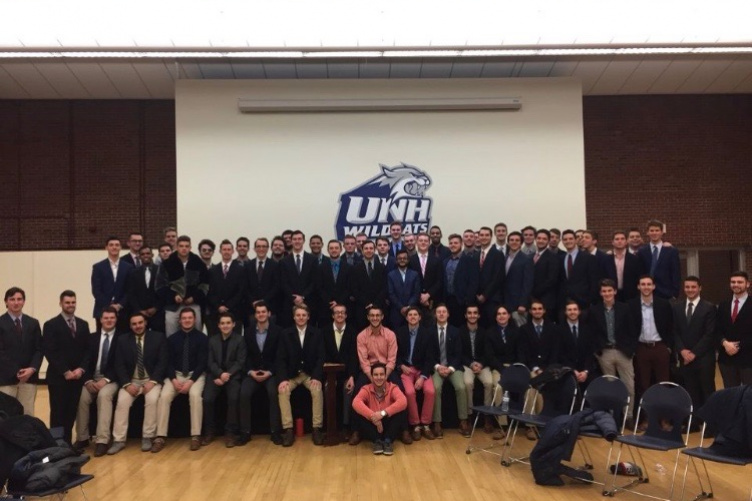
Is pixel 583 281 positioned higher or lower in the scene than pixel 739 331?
higher

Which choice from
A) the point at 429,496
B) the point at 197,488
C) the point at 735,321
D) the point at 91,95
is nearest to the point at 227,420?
the point at 197,488

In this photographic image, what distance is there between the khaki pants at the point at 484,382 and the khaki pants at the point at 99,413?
11.7ft

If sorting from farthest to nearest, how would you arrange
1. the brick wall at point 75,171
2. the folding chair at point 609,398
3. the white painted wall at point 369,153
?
the brick wall at point 75,171
the white painted wall at point 369,153
the folding chair at point 609,398

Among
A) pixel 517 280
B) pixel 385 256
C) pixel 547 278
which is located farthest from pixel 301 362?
pixel 547 278

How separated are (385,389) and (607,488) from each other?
227 centimetres

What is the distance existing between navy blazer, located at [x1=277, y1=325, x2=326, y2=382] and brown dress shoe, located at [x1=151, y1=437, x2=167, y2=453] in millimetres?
1288

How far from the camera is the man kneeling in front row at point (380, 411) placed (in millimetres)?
5941

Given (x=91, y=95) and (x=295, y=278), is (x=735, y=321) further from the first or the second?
(x=91, y=95)

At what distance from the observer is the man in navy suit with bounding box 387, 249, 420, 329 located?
275 inches

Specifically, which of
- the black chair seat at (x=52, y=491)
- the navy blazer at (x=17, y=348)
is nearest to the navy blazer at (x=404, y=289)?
the navy blazer at (x=17, y=348)

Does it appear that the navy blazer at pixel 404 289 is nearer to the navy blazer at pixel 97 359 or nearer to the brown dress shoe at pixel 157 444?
the brown dress shoe at pixel 157 444

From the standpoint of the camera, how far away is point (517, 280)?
7016mm

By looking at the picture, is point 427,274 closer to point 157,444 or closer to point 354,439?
point 354,439

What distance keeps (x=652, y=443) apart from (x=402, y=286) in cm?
315
